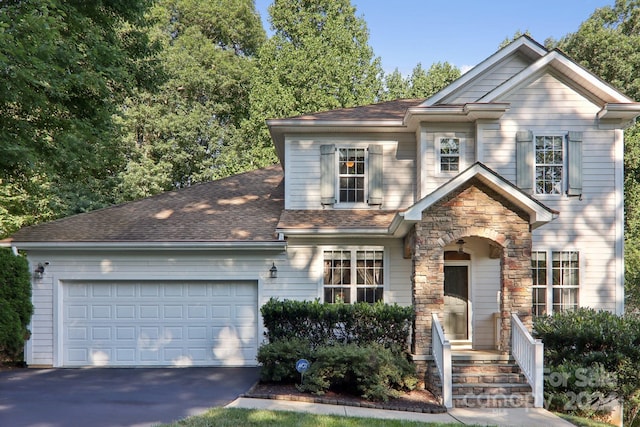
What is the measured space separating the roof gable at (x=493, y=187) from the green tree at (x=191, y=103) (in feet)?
50.8

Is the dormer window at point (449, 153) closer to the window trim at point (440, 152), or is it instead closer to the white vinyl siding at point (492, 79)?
the window trim at point (440, 152)

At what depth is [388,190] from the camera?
13688 millimetres

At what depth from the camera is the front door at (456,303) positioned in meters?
12.6

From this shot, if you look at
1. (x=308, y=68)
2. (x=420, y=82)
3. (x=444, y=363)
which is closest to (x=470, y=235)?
(x=444, y=363)

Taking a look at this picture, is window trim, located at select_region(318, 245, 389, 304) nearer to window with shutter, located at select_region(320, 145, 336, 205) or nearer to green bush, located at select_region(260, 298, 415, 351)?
window with shutter, located at select_region(320, 145, 336, 205)

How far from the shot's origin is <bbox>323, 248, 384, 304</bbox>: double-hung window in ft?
42.2

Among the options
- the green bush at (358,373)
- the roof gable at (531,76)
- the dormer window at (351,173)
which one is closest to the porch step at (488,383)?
the green bush at (358,373)

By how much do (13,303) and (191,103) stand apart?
656 inches

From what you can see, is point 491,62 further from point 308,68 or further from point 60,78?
point 308,68

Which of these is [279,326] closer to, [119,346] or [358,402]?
[358,402]

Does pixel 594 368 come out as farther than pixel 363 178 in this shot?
No

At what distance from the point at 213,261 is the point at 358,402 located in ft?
17.8

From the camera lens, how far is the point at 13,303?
1215cm

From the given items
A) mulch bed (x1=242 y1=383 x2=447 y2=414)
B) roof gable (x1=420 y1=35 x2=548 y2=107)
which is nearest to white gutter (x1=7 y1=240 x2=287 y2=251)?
mulch bed (x1=242 y1=383 x2=447 y2=414)
